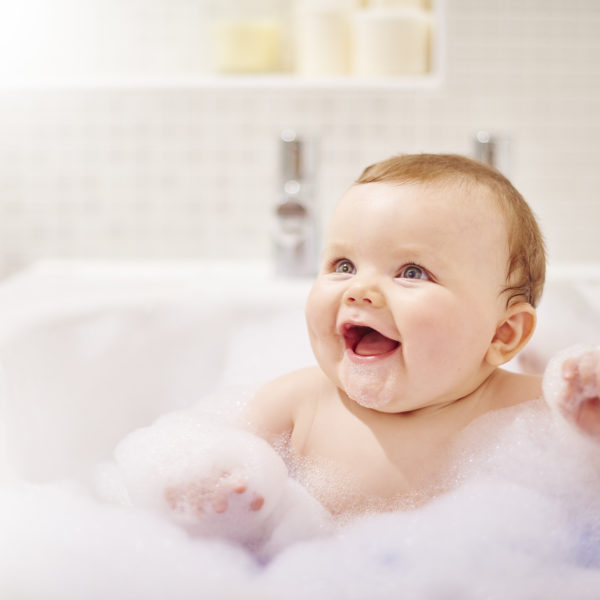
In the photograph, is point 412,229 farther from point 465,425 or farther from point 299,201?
point 299,201

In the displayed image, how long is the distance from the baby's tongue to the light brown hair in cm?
12

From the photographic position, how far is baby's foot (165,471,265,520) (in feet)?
2.26

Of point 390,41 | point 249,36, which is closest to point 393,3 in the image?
point 390,41

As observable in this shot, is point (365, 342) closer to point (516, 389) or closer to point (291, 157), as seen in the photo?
point (516, 389)

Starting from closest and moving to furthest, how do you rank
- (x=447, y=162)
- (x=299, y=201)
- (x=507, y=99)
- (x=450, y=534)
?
(x=450, y=534) < (x=447, y=162) < (x=299, y=201) < (x=507, y=99)

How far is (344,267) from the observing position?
2.60 feet

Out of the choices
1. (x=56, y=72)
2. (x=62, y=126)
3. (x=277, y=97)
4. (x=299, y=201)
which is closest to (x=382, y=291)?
(x=299, y=201)

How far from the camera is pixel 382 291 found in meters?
0.75

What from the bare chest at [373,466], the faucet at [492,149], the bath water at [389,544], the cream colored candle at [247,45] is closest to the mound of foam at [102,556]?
the bath water at [389,544]

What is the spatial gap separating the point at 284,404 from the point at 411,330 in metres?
0.20

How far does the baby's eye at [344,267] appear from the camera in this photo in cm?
Result: 79

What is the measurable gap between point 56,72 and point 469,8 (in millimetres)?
731

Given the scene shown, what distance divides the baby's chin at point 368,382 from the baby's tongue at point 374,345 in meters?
0.02

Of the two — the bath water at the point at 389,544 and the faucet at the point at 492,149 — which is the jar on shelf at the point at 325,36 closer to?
the faucet at the point at 492,149
